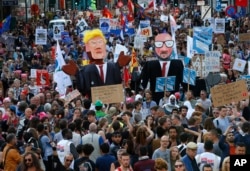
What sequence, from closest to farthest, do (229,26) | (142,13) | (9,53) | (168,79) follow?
(168,79) → (9,53) → (229,26) → (142,13)

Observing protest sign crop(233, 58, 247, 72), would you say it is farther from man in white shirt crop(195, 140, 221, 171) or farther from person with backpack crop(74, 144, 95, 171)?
person with backpack crop(74, 144, 95, 171)

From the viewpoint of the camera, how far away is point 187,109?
19953 millimetres

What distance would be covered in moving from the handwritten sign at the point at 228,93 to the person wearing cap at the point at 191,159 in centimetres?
476

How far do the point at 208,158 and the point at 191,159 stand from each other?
220mm

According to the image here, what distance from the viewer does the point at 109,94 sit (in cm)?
2153

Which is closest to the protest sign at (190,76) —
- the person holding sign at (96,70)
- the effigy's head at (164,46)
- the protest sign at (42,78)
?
the effigy's head at (164,46)

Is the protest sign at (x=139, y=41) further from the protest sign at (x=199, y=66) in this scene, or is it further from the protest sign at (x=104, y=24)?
the protest sign at (x=199, y=66)

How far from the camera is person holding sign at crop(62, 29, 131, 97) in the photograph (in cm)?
2473

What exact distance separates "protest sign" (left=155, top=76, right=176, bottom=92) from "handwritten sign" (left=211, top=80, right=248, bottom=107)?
142 inches

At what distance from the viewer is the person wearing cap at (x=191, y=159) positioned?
15359 mm

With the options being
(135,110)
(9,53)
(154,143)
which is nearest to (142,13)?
(9,53)

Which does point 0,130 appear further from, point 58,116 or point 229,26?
point 229,26

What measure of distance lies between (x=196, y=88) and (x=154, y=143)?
8.37m

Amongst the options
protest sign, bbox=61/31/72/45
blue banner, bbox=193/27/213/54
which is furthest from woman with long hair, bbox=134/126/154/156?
protest sign, bbox=61/31/72/45
